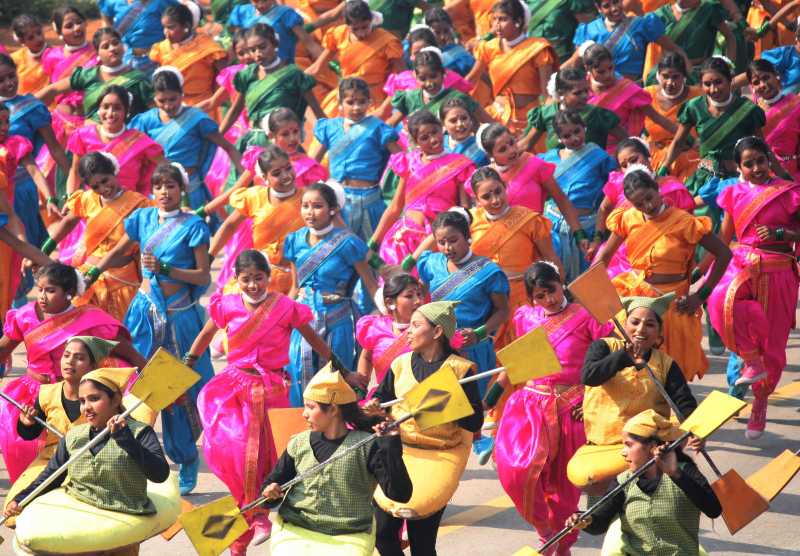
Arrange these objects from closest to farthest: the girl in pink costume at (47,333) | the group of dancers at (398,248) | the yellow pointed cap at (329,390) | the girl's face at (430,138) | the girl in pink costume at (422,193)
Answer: the yellow pointed cap at (329,390), the group of dancers at (398,248), the girl in pink costume at (47,333), the girl in pink costume at (422,193), the girl's face at (430,138)

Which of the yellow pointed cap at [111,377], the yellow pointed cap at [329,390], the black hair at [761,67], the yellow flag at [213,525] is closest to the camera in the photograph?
the yellow flag at [213,525]

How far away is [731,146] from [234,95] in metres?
4.80

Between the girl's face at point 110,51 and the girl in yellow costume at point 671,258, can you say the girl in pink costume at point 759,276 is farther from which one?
the girl's face at point 110,51

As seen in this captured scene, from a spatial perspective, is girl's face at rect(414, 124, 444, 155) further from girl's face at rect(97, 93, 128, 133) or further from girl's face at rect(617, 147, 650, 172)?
girl's face at rect(97, 93, 128, 133)

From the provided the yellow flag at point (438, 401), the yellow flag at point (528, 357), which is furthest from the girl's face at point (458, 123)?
the yellow flag at point (438, 401)

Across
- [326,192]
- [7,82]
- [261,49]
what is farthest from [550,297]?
[7,82]

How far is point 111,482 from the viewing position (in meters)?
8.32

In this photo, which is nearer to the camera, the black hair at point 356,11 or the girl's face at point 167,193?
the girl's face at point 167,193

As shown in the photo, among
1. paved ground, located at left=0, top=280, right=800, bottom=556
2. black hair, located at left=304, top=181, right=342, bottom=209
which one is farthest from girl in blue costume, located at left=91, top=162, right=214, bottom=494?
paved ground, located at left=0, top=280, right=800, bottom=556

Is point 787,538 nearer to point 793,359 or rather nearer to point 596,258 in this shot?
point 596,258

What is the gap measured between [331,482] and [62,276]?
254 cm

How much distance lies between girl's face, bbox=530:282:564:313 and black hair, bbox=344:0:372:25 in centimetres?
651

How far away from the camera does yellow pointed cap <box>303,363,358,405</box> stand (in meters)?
8.16

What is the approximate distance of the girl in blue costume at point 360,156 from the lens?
13602mm
